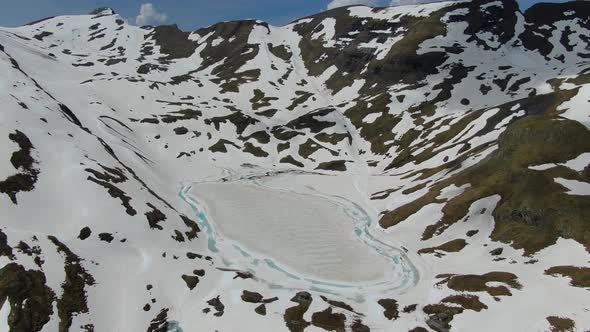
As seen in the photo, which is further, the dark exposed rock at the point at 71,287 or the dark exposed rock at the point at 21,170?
the dark exposed rock at the point at 21,170

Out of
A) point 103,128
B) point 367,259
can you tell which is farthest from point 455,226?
point 103,128

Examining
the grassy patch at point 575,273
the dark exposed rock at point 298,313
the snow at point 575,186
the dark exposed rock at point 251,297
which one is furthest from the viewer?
the snow at point 575,186

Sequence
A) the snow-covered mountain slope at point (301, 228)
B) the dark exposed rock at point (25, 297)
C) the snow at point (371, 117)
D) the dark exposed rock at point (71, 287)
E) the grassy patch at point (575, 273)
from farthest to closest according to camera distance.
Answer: the snow at point (371, 117)
the snow-covered mountain slope at point (301, 228)
the grassy patch at point (575, 273)
the dark exposed rock at point (71, 287)
the dark exposed rock at point (25, 297)

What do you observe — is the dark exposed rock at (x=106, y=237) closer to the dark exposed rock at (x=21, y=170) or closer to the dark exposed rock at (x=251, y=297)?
the dark exposed rock at (x=21, y=170)

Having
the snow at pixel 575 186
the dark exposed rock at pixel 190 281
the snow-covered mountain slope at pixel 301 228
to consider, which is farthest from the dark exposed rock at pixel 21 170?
the snow at pixel 575 186

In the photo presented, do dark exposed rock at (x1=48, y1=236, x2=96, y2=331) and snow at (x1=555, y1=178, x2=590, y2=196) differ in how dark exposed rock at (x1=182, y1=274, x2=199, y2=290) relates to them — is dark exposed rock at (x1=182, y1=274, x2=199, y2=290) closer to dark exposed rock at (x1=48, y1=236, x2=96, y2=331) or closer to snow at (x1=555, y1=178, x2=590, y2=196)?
dark exposed rock at (x1=48, y1=236, x2=96, y2=331)

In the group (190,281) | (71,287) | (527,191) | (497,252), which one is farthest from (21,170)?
(527,191)

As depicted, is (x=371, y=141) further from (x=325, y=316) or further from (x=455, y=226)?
(x=325, y=316)
